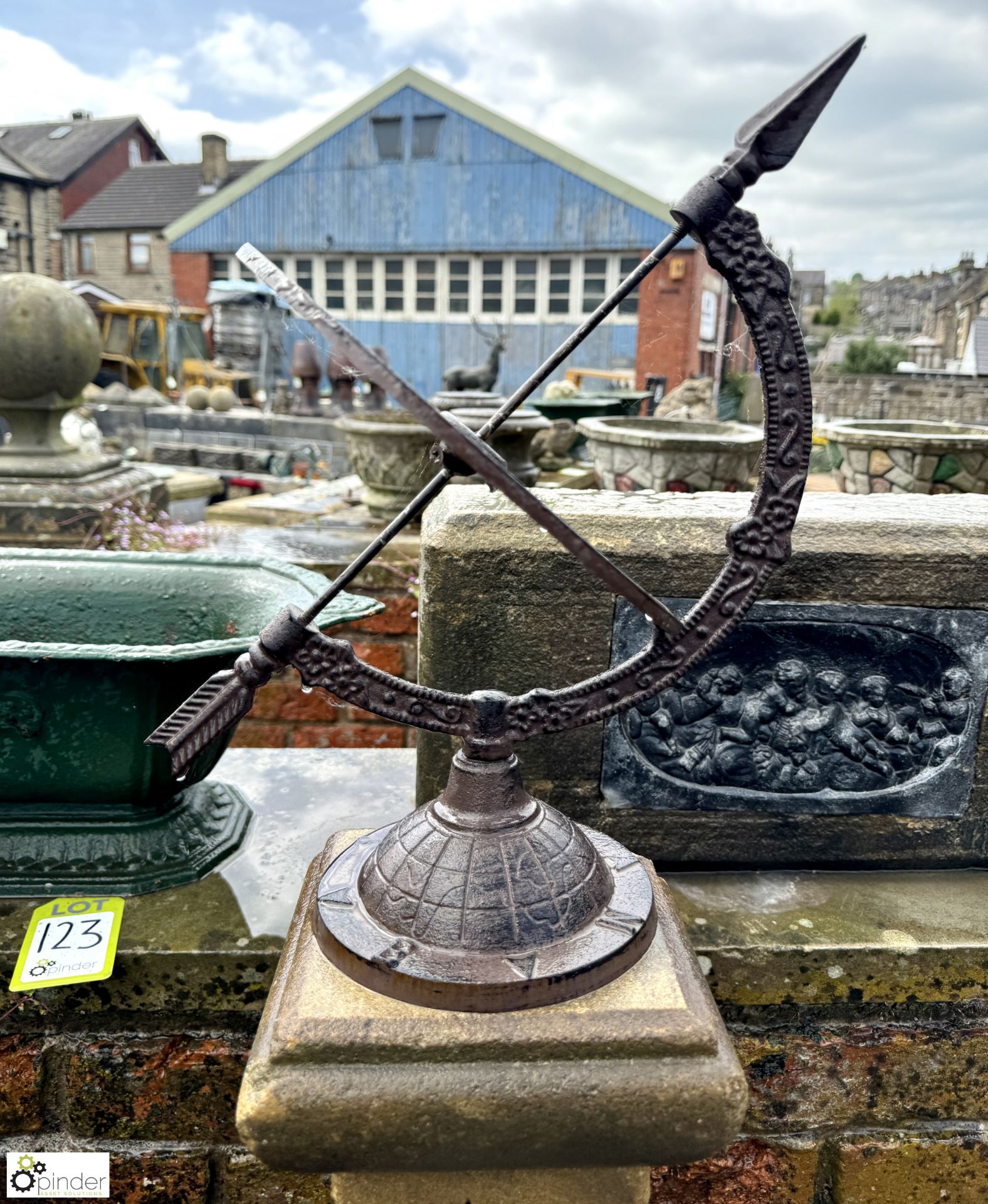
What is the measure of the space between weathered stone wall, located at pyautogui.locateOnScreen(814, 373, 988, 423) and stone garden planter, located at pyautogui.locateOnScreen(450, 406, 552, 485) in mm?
11846

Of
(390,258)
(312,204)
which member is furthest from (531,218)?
(312,204)

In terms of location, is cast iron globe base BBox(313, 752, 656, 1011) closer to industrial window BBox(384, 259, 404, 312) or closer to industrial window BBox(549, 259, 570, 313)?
industrial window BBox(549, 259, 570, 313)

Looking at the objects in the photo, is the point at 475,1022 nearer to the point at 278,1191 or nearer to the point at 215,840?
the point at 278,1191

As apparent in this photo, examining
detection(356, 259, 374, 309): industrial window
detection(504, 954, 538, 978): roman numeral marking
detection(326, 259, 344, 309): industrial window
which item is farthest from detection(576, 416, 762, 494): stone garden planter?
detection(326, 259, 344, 309): industrial window

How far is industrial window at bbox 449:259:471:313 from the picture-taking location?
A: 16.2 meters

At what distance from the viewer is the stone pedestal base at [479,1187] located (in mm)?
1190

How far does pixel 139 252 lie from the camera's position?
23406 millimetres

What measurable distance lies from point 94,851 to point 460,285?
52.0ft

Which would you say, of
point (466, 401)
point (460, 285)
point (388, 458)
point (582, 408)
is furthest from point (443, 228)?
point (388, 458)

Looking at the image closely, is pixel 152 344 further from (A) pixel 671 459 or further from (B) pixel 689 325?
(A) pixel 671 459

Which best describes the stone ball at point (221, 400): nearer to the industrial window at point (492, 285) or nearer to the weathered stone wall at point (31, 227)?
the industrial window at point (492, 285)

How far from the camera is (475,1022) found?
3.59ft

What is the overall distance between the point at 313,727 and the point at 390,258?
14689 mm

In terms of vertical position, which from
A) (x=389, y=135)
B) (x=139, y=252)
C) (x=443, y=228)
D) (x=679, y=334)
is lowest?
(x=679, y=334)
